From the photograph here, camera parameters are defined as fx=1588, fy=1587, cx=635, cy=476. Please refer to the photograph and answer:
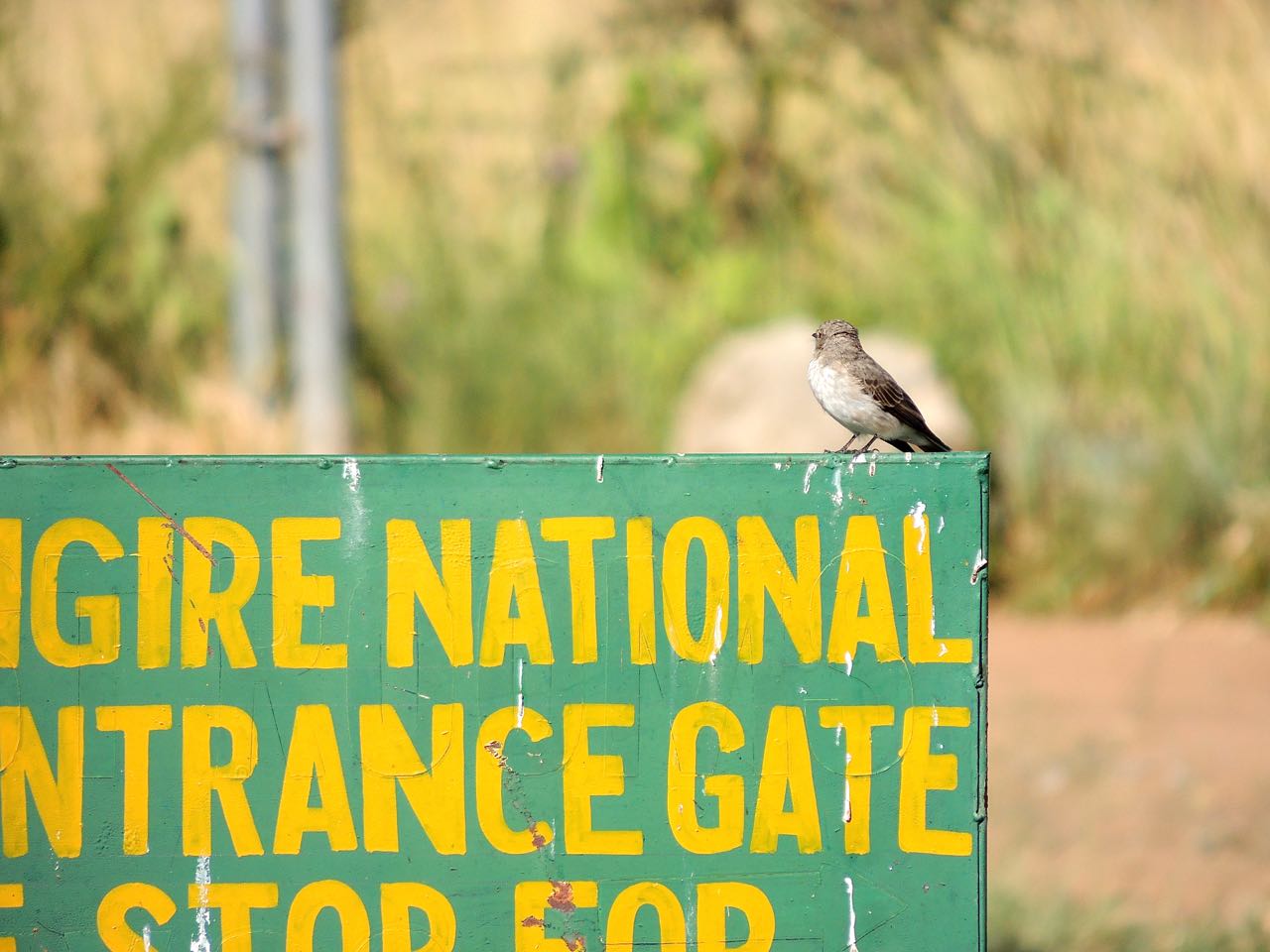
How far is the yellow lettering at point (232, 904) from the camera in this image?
2857 millimetres

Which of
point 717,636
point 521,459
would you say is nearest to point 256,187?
point 521,459

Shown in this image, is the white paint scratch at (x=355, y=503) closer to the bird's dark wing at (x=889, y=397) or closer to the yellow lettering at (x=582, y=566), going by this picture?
the yellow lettering at (x=582, y=566)

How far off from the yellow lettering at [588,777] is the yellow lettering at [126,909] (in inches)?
28.8

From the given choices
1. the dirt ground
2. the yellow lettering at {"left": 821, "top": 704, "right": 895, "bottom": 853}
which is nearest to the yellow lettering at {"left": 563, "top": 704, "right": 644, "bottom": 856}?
the yellow lettering at {"left": 821, "top": 704, "right": 895, "bottom": 853}

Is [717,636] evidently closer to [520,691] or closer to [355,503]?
[520,691]

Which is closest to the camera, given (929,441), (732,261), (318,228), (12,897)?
(12,897)

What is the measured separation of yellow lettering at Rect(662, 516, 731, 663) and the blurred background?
3095 mm

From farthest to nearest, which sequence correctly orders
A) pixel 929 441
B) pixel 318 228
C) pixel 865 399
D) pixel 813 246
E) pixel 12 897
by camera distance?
pixel 813 246 → pixel 318 228 → pixel 929 441 → pixel 865 399 → pixel 12 897

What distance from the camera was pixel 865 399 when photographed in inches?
153

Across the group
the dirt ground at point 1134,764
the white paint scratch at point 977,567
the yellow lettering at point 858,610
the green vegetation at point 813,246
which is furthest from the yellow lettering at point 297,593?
the green vegetation at point 813,246

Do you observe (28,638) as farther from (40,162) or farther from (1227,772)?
(40,162)

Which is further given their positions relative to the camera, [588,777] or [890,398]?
[890,398]

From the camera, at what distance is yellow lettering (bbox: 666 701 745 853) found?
2.90 m

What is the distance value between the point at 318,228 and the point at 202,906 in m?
5.62
